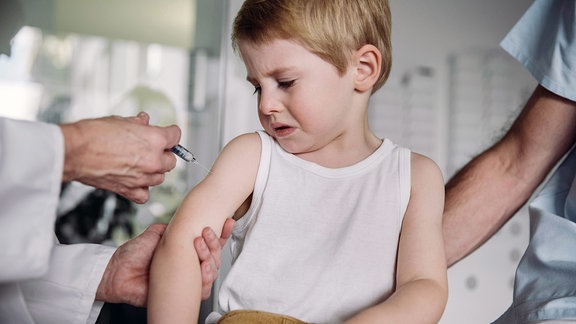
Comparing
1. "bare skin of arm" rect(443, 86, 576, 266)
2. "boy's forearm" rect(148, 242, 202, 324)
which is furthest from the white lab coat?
"bare skin of arm" rect(443, 86, 576, 266)

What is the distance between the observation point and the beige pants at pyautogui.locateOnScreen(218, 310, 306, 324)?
1007mm

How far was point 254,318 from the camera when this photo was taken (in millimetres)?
1015

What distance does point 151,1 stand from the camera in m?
3.85

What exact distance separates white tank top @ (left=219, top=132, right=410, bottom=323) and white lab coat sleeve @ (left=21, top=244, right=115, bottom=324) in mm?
284

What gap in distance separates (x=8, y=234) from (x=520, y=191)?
1.02 meters

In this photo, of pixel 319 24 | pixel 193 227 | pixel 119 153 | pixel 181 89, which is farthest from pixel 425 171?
pixel 181 89

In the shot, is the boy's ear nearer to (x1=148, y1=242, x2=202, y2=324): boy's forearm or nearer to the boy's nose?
the boy's nose

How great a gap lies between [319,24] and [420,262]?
44 centimetres

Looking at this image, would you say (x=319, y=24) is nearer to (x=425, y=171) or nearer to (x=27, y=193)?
(x=425, y=171)

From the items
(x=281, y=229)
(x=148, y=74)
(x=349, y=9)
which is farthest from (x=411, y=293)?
(x=148, y=74)

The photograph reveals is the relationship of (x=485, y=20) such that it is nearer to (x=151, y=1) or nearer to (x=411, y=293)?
(x=151, y=1)

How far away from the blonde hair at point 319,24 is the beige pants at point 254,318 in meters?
0.45

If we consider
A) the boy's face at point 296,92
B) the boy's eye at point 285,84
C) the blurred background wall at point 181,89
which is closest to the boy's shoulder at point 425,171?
the boy's face at point 296,92

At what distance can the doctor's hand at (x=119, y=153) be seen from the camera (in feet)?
3.19
